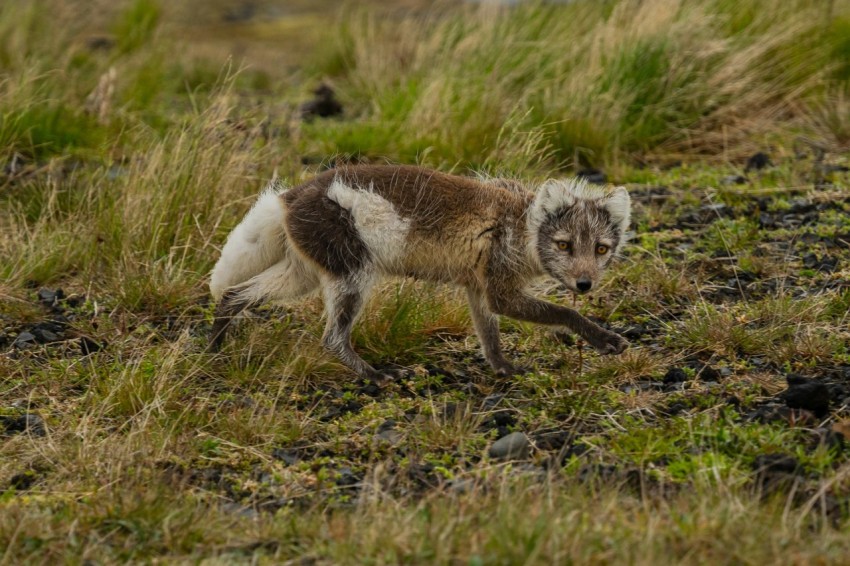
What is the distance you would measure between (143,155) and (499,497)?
4238 mm

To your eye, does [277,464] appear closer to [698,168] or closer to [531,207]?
[531,207]

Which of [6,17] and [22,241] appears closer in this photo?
[22,241]

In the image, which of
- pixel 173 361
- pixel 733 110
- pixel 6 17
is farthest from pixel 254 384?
pixel 6 17

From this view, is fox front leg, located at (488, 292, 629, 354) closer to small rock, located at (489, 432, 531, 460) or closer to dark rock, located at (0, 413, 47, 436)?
small rock, located at (489, 432, 531, 460)

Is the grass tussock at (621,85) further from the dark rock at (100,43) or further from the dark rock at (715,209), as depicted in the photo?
the dark rock at (100,43)

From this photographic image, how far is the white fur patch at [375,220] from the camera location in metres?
5.62

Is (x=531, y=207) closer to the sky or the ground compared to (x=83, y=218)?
closer to the sky

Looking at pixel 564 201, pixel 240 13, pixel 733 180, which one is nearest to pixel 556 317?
pixel 564 201

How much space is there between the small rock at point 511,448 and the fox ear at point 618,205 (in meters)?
1.57

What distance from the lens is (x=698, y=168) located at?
8.82 m

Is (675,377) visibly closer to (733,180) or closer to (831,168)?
(733,180)

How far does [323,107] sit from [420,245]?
5.29 metres

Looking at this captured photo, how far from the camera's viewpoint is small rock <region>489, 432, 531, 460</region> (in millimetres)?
4750

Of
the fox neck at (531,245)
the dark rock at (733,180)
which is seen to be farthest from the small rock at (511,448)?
the dark rock at (733,180)
